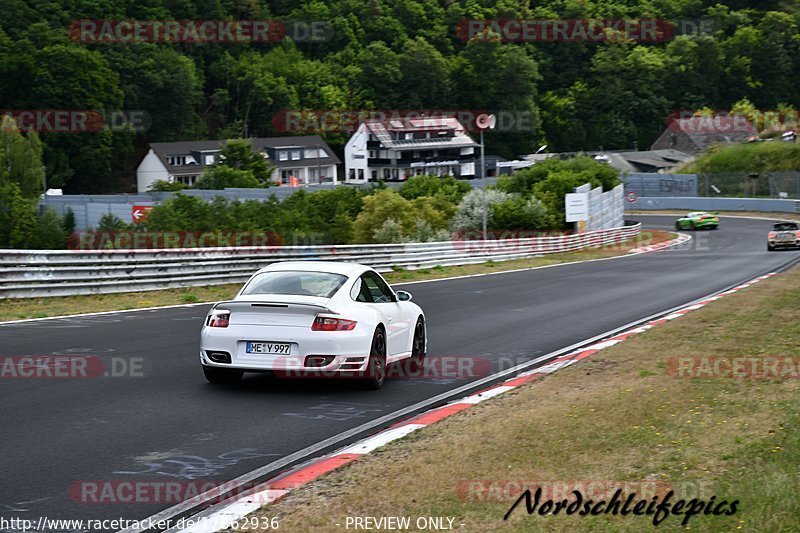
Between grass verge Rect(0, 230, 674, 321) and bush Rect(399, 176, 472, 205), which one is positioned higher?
bush Rect(399, 176, 472, 205)

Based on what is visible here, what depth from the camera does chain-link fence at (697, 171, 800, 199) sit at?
280 ft

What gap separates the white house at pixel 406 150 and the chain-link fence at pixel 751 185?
4416cm

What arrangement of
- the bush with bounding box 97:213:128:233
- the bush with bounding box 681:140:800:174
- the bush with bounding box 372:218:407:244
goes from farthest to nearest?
the bush with bounding box 681:140:800:174 < the bush with bounding box 372:218:407:244 < the bush with bounding box 97:213:128:233

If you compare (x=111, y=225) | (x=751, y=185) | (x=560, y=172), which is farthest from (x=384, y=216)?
(x=751, y=185)

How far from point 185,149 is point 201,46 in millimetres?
27181

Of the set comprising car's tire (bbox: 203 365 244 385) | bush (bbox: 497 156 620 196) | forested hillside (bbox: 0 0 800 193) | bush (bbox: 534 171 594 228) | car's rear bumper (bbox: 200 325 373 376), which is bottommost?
car's tire (bbox: 203 365 244 385)

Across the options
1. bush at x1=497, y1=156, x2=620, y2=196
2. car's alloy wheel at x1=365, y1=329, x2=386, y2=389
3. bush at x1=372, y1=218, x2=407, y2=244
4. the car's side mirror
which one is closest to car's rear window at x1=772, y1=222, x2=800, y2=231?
bush at x1=497, y1=156, x2=620, y2=196

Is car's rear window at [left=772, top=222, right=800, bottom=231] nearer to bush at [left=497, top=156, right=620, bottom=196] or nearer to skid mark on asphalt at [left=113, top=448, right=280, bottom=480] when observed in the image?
bush at [left=497, top=156, right=620, bottom=196]

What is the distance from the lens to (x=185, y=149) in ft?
424

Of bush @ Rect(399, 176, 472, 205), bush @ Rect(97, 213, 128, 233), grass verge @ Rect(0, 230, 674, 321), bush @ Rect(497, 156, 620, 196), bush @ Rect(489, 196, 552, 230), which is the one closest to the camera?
grass verge @ Rect(0, 230, 674, 321)

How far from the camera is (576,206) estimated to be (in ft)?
185

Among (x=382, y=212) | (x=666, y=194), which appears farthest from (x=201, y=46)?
(x=382, y=212)

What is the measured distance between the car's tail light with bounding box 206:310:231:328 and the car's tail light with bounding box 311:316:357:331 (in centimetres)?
88

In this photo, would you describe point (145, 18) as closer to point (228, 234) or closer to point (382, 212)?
point (382, 212)
